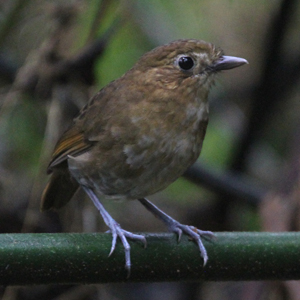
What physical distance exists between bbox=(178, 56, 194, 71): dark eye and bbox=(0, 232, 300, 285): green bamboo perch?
784 mm

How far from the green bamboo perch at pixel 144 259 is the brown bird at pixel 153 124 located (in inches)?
7.8

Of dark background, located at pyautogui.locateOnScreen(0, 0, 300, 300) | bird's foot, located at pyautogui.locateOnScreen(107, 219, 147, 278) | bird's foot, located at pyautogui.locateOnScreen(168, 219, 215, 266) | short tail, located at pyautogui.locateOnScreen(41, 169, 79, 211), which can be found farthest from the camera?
dark background, located at pyautogui.locateOnScreen(0, 0, 300, 300)

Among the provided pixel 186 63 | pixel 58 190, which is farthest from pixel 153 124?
pixel 58 190

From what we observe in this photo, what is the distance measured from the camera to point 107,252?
2.24m

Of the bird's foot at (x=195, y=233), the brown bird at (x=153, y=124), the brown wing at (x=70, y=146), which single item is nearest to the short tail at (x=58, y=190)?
the brown wing at (x=70, y=146)

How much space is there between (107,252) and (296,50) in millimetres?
3180

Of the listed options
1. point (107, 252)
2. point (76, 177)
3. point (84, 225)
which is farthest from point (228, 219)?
point (107, 252)

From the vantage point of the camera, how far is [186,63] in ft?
8.96

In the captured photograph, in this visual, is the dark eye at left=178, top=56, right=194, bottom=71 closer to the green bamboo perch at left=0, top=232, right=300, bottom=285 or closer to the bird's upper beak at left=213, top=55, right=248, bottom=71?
the bird's upper beak at left=213, top=55, right=248, bottom=71

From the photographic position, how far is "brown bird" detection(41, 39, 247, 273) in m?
2.64

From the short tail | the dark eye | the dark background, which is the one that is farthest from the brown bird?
the dark background

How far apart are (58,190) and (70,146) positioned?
0.34 meters

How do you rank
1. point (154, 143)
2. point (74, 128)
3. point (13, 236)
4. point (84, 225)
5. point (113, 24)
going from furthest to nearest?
point (113, 24) → point (84, 225) → point (74, 128) → point (154, 143) → point (13, 236)

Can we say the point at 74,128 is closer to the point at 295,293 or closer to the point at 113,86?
the point at 113,86
